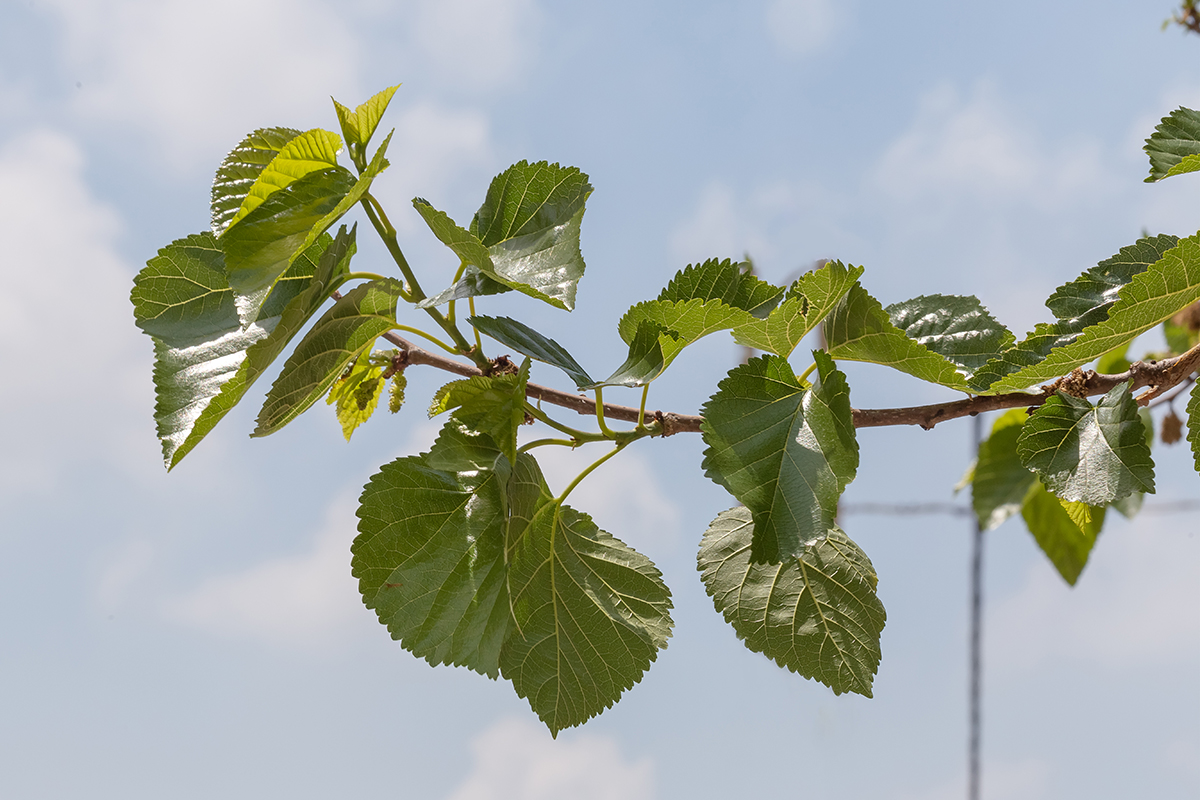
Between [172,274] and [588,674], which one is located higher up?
[172,274]

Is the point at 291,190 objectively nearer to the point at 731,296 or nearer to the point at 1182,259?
the point at 731,296

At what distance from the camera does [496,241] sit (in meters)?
0.40

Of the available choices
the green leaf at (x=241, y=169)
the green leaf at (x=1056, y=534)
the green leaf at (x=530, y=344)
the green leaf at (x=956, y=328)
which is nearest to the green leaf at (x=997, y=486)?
the green leaf at (x=1056, y=534)

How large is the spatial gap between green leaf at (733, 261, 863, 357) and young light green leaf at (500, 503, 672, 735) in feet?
0.39

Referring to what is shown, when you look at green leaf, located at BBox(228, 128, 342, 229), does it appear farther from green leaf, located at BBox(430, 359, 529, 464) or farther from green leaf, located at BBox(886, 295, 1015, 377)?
green leaf, located at BBox(886, 295, 1015, 377)

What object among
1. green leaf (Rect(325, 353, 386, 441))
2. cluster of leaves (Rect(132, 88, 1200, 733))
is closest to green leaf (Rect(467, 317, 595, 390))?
cluster of leaves (Rect(132, 88, 1200, 733))

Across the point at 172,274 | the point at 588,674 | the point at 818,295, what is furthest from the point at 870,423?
the point at 172,274

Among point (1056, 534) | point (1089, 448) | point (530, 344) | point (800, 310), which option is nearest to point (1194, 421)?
point (1089, 448)

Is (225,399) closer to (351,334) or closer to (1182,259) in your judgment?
(351,334)

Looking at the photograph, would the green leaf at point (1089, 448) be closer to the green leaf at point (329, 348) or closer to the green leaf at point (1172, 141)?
the green leaf at point (1172, 141)

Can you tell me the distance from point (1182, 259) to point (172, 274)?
42 centimetres

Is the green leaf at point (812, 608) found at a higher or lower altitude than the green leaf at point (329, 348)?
lower

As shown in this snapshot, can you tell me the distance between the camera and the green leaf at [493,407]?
372 mm

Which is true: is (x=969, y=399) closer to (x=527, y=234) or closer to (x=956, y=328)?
(x=956, y=328)
